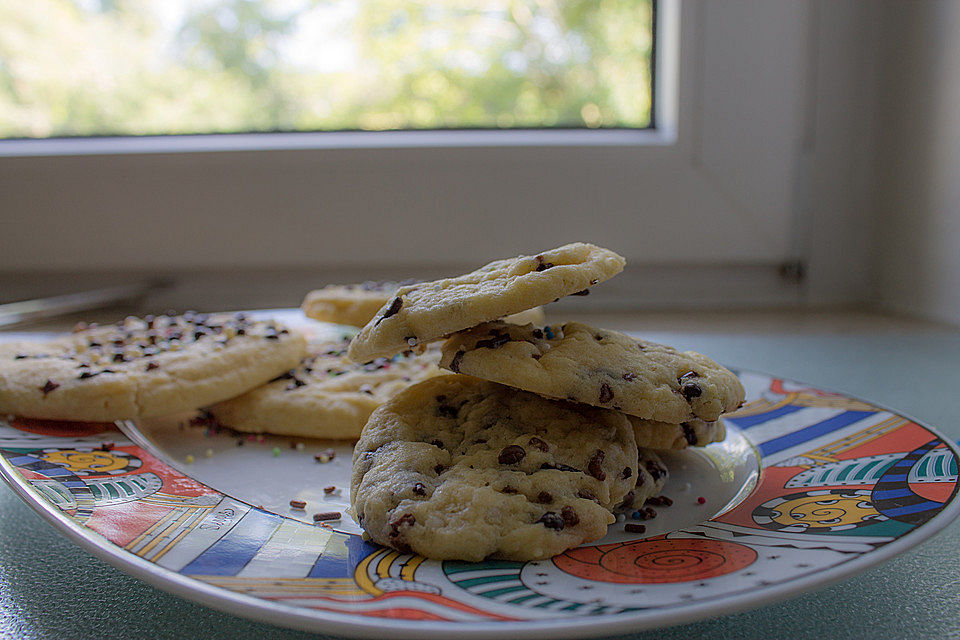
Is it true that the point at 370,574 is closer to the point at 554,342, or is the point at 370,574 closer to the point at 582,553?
the point at 582,553

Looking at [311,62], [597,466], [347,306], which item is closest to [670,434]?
[597,466]

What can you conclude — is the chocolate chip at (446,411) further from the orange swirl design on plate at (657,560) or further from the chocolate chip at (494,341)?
the orange swirl design on plate at (657,560)

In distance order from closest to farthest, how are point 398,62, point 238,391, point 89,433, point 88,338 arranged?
1. point 89,433
2. point 238,391
3. point 88,338
4. point 398,62

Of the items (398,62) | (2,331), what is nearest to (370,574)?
(2,331)

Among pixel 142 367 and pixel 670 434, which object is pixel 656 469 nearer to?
pixel 670 434

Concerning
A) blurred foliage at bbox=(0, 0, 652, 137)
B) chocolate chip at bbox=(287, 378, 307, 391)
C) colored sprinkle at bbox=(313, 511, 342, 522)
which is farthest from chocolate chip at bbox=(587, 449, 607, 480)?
blurred foliage at bbox=(0, 0, 652, 137)

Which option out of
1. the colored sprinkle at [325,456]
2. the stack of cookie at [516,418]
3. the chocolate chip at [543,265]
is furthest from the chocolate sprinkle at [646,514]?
the colored sprinkle at [325,456]

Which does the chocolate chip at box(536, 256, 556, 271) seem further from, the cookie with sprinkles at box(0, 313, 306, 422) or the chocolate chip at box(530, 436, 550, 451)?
the cookie with sprinkles at box(0, 313, 306, 422)
